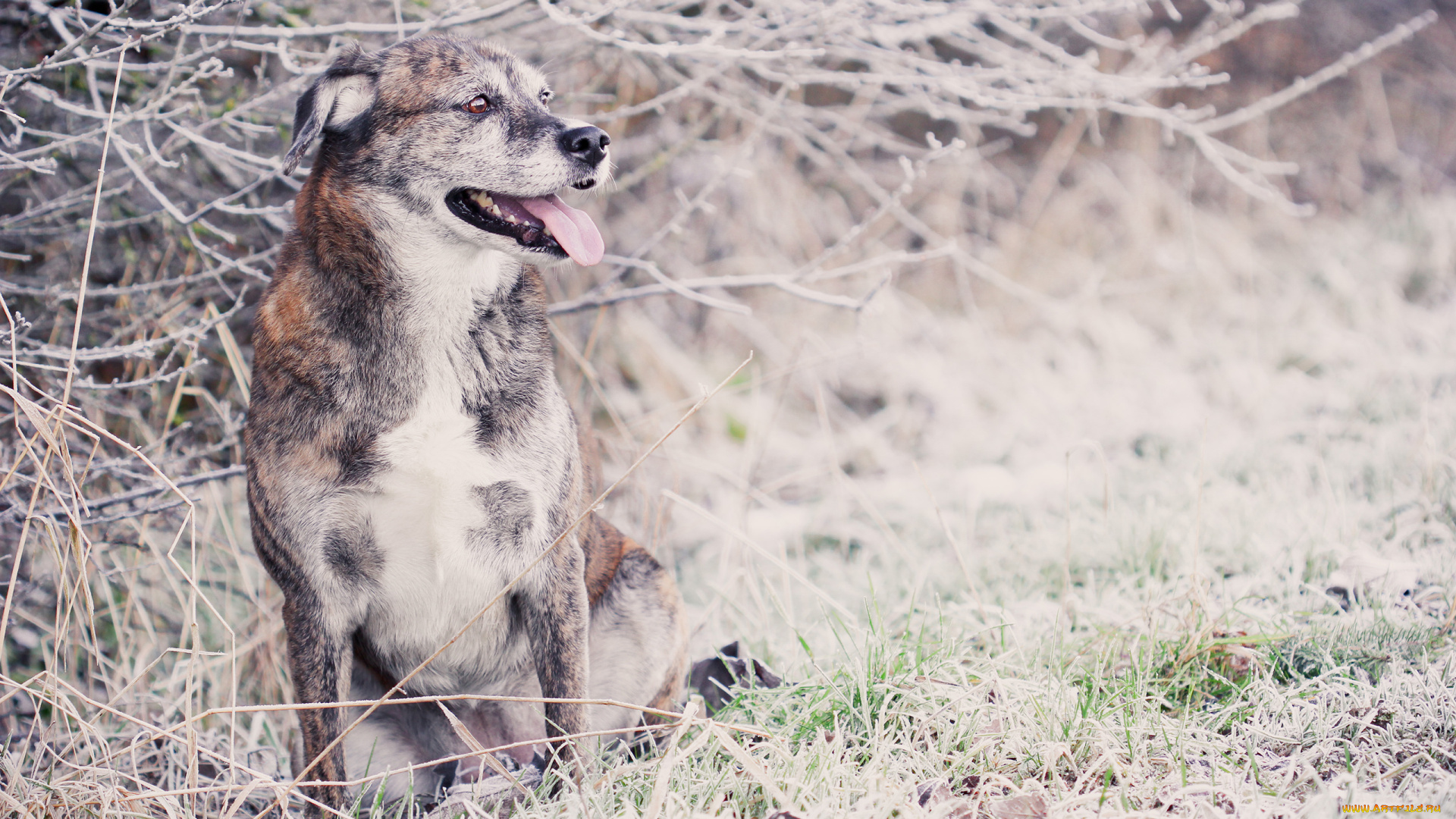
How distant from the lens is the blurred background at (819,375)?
102 inches

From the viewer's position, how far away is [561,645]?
7.86 feet

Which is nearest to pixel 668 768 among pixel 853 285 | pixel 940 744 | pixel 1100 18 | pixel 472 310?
pixel 940 744

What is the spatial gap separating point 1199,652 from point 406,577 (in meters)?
2.07

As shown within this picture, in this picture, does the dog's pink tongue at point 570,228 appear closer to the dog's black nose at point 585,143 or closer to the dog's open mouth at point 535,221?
the dog's open mouth at point 535,221

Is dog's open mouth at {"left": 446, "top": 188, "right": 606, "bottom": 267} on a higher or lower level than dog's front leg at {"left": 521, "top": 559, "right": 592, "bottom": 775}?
higher

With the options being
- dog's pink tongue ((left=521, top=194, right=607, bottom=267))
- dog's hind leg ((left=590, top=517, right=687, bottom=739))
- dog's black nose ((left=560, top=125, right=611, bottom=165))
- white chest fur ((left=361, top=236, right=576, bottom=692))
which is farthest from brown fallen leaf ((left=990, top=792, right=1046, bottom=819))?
dog's black nose ((left=560, top=125, right=611, bottom=165))

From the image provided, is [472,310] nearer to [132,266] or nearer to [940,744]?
[940,744]

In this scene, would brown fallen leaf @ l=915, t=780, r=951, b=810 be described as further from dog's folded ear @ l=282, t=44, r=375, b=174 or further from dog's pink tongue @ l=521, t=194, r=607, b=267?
dog's folded ear @ l=282, t=44, r=375, b=174

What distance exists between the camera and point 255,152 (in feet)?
12.0

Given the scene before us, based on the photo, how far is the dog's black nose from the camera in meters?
2.36

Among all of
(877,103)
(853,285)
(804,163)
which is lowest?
(853,285)

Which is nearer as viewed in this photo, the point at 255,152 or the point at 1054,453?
the point at 255,152

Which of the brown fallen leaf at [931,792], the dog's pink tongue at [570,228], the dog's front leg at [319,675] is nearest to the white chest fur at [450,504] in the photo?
the dog's front leg at [319,675]

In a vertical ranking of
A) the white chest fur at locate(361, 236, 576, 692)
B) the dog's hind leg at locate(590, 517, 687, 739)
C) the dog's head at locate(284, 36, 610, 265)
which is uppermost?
the dog's head at locate(284, 36, 610, 265)
